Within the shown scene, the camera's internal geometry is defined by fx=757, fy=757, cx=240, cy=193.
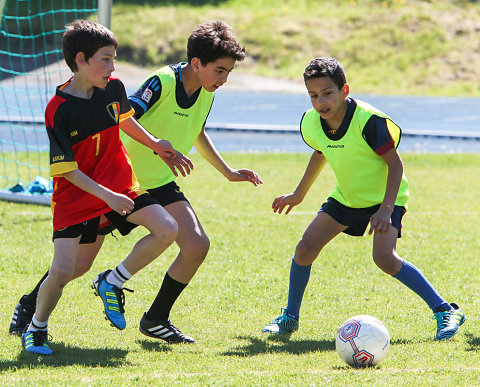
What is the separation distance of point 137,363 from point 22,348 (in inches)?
25.3

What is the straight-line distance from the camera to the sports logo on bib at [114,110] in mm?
3891

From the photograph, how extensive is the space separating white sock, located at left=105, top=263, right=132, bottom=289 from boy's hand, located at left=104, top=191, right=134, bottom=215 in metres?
0.48

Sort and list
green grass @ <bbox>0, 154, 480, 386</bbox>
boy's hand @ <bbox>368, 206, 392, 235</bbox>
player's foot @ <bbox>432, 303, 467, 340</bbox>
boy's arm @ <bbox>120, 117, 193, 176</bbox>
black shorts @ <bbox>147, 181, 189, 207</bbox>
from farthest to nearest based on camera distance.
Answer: black shorts @ <bbox>147, 181, 189, 207</bbox> < player's foot @ <bbox>432, 303, 467, 340</bbox> < boy's hand @ <bbox>368, 206, 392, 235</bbox> < boy's arm @ <bbox>120, 117, 193, 176</bbox> < green grass @ <bbox>0, 154, 480, 386</bbox>

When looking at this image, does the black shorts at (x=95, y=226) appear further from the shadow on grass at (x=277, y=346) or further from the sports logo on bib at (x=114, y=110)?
the shadow on grass at (x=277, y=346)

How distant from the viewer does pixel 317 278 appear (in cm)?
557

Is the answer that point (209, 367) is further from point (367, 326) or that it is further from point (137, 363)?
point (367, 326)

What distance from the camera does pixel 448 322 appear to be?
4207 millimetres

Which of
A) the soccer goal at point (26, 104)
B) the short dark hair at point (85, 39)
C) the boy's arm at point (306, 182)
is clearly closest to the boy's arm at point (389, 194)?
the boy's arm at point (306, 182)

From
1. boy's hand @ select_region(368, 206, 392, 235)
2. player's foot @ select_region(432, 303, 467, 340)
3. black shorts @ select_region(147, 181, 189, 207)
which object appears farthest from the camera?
black shorts @ select_region(147, 181, 189, 207)

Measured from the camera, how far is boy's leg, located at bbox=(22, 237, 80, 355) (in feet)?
12.2

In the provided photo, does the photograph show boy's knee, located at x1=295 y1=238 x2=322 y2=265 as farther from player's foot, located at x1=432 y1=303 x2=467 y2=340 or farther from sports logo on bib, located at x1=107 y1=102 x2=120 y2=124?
sports logo on bib, located at x1=107 y1=102 x2=120 y2=124

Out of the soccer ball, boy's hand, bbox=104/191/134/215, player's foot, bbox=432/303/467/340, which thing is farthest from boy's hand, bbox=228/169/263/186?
player's foot, bbox=432/303/467/340

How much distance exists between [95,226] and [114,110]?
607 millimetres

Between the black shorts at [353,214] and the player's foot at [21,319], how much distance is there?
1786mm
